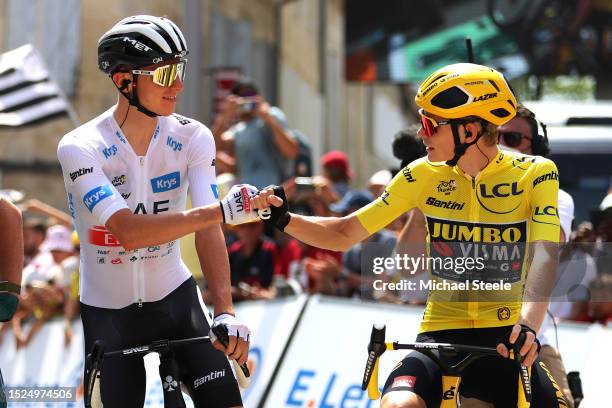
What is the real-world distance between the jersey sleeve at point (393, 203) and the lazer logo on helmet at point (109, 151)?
1.14 meters

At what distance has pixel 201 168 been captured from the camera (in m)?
5.80

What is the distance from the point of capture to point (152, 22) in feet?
18.8

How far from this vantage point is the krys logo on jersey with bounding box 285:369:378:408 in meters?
8.61

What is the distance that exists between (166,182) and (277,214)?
56 centimetres

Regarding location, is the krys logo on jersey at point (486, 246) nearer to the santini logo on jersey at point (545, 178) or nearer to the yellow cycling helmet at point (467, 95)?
the santini logo on jersey at point (545, 178)

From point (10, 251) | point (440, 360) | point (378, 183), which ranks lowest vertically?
point (440, 360)

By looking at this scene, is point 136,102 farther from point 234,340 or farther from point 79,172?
point 234,340

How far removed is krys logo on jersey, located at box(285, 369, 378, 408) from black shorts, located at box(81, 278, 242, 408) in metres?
2.90

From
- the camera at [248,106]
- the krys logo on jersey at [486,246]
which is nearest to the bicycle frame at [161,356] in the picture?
the krys logo on jersey at [486,246]

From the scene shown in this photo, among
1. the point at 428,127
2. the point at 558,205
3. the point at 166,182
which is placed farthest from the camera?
the point at 558,205

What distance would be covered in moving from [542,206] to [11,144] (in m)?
15.7

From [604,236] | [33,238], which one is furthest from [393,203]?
[33,238]

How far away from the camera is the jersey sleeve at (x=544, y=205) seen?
5355 mm

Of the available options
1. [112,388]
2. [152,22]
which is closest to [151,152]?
[152,22]
